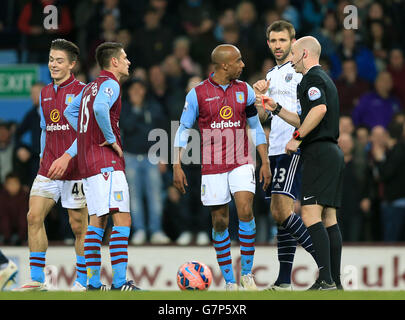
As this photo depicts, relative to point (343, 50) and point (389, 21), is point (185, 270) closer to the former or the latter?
point (343, 50)

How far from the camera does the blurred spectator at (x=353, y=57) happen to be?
16.0 m

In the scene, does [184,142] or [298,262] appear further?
[298,262]

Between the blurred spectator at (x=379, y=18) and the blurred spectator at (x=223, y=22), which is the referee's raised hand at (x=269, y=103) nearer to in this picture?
the blurred spectator at (x=223, y=22)

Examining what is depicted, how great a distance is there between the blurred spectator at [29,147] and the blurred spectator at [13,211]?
344 millimetres

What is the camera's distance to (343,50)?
1605 centimetres

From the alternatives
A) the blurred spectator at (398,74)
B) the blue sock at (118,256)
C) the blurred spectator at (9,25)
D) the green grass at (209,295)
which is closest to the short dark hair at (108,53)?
the blue sock at (118,256)

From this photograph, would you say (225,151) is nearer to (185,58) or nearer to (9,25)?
(185,58)

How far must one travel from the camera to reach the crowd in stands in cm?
1431

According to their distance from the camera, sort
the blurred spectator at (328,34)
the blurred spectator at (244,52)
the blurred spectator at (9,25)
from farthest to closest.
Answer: the blurred spectator at (9,25) → the blurred spectator at (328,34) → the blurred spectator at (244,52)

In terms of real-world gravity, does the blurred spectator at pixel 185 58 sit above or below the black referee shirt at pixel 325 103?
above

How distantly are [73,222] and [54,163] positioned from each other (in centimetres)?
83
